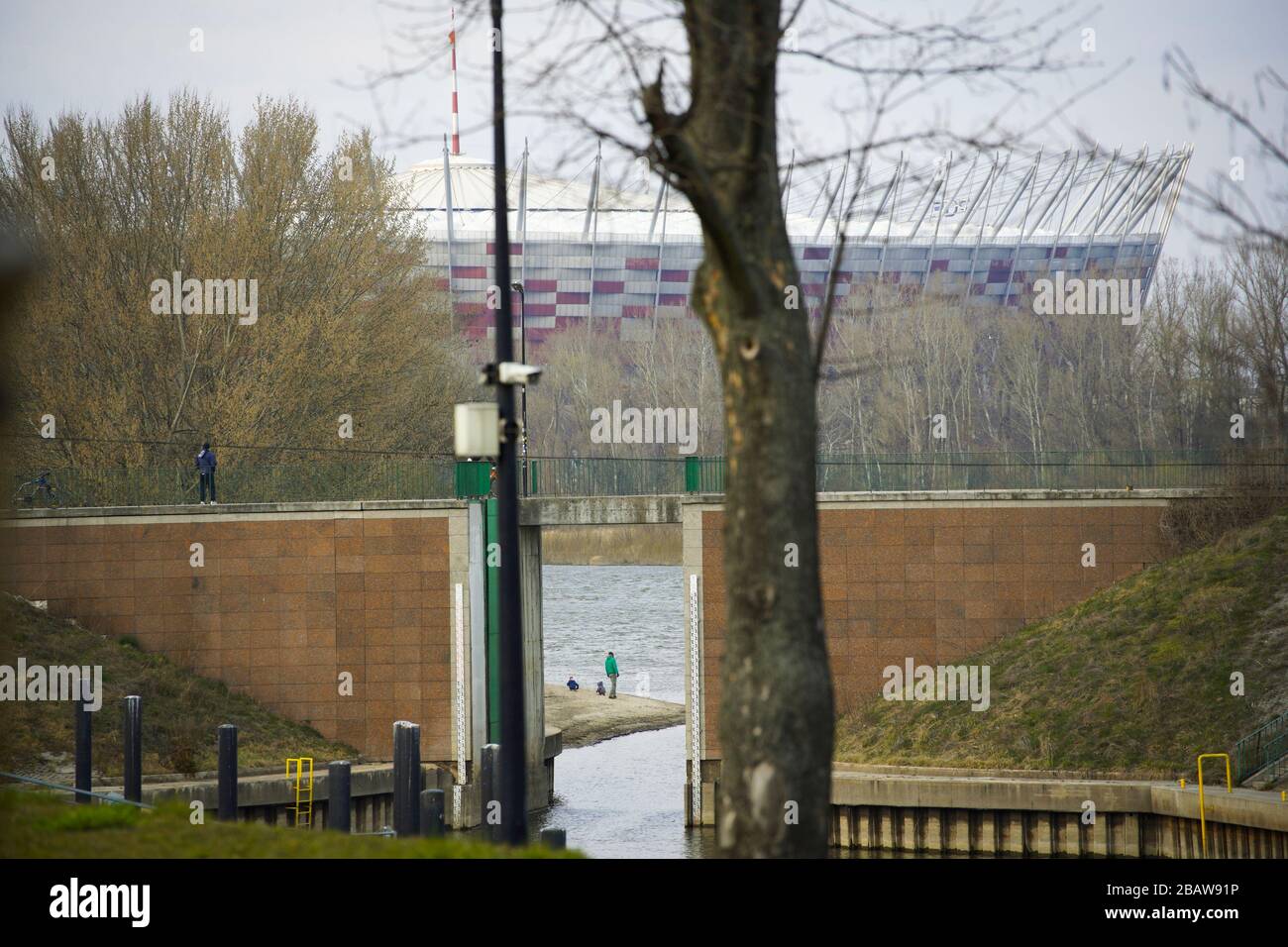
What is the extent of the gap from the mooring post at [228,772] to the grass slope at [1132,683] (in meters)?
10.4

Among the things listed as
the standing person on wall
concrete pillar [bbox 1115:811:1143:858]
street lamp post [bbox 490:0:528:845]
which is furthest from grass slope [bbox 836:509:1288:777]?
street lamp post [bbox 490:0:528:845]

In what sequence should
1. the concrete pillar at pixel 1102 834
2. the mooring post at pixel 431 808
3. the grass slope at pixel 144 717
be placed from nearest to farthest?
the mooring post at pixel 431 808, the concrete pillar at pixel 1102 834, the grass slope at pixel 144 717

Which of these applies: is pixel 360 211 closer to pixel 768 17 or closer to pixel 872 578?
pixel 872 578

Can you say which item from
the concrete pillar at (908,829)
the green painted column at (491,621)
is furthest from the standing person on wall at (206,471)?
the concrete pillar at (908,829)

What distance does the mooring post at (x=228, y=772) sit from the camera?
21.9 m

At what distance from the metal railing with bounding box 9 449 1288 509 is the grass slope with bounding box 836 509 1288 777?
184 centimetres

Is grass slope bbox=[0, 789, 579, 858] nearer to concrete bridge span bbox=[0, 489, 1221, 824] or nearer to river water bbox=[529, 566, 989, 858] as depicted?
river water bbox=[529, 566, 989, 858]

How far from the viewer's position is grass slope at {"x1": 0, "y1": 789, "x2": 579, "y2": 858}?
8.45m

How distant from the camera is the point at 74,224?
37.8 metres

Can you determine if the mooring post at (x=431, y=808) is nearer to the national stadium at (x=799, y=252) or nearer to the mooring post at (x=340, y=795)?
the mooring post at (x=340, y=795)

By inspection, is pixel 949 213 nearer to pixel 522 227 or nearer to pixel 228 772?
pixel 522 227

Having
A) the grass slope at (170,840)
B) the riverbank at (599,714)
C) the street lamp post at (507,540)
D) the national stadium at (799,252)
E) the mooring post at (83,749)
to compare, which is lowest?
the riverbank at (599,714)
